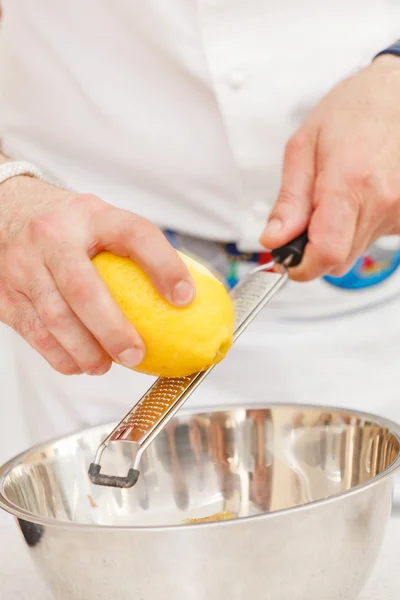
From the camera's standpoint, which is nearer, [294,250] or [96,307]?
[96,307]

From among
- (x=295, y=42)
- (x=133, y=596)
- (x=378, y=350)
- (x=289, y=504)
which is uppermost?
(x=295, y=42)

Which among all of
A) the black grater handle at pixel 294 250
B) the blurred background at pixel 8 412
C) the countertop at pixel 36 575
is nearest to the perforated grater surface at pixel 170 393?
the black grater handle at pixel 294 250

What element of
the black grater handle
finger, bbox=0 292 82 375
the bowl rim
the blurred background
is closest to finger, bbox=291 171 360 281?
the black grater handle

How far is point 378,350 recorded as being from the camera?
1.17m

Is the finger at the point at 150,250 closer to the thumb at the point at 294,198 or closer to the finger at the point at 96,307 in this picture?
the finger at the point at 96,307

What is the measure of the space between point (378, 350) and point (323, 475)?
0.36 meters

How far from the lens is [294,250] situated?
85cm

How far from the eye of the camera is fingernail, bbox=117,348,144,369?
681 millimetres

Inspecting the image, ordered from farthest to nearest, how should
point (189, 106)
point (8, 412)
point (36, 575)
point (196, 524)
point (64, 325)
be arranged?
point (8, 412) < point (189, 106) < point (36, 575) < point (64, 325) < point (196, 524)

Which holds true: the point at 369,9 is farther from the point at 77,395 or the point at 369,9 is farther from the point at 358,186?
the point at 77,395

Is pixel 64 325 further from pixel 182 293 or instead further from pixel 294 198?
pixel 294 198

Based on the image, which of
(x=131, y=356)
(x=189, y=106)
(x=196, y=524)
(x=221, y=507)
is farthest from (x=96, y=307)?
(x=189, y=106)

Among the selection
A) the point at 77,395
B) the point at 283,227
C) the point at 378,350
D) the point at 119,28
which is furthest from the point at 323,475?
the point at 119,28

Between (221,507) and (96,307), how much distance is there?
0.98 feet
